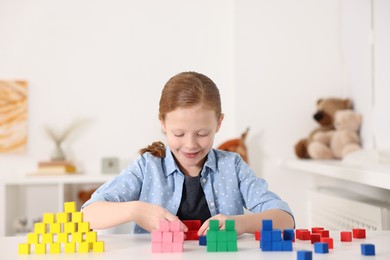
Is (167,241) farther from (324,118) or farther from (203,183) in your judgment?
(324,118)

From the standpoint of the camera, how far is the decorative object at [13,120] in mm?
3156

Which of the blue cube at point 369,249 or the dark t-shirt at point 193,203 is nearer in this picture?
the blue cube at point 369,249

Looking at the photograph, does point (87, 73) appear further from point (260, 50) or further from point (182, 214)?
point (182, 214)

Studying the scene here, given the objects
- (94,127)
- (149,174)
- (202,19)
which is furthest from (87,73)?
(149,174)

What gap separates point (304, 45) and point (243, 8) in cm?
38

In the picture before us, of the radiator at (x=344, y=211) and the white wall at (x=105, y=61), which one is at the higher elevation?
the white wall at (x=105, y=61)

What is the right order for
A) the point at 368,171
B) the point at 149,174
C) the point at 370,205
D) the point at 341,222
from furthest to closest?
1. the point at 341,222
2. the point at 370,205
3. the point at 368,171
4. the point at 149,174

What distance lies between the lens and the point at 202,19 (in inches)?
127

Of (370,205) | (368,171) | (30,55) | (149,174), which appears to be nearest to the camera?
(149,174)

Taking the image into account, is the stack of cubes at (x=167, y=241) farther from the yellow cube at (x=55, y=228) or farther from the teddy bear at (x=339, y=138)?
the teddy bear at (x=339, y=138)

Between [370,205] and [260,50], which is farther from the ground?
[260,50]

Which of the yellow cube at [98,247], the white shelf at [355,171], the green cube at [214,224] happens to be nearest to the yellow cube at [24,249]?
the yellow cube at [98,247]

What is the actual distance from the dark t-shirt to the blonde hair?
0.62 feet

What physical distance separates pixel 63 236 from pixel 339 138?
1958 millimetres
